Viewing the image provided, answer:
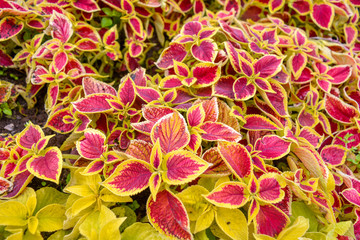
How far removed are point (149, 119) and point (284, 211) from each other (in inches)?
23.6

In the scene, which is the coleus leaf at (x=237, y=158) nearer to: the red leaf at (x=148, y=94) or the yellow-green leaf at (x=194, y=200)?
the yellow-green leaf at (x=194, y=200)

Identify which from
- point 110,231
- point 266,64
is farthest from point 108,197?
point 266,64

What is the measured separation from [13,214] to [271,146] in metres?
0.98

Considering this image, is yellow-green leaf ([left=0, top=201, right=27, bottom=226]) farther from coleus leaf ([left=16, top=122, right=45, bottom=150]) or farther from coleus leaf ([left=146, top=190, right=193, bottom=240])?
coleus leaf ([left=146, top=190, right=193, bottom=240])

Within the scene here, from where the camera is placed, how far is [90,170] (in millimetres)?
1133

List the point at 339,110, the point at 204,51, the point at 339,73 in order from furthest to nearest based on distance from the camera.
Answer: the point at 339,73
the point at 339,110
the point at 204,51

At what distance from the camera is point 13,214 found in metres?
1.10

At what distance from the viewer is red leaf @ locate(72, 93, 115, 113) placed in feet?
4.28

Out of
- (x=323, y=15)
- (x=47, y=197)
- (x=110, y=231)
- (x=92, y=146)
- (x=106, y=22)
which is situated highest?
(x=323, y=15)

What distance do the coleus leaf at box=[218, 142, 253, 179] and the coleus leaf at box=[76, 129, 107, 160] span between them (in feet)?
1.46

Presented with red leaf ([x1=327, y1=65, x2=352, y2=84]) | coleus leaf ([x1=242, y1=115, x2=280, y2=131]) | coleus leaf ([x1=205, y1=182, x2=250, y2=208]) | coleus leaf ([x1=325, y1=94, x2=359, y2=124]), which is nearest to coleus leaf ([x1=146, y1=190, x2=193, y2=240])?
coleus leaf ([x1=205, y1=182, x2=250, y2=208])

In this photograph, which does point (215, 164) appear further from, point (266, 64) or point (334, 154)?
point (334, 154)

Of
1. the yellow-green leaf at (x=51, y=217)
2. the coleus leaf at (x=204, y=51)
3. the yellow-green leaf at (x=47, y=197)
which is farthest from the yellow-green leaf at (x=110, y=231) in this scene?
the coleus leaf at (x=204, y=51)

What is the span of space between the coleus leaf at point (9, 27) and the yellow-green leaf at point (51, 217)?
98 centimetres
